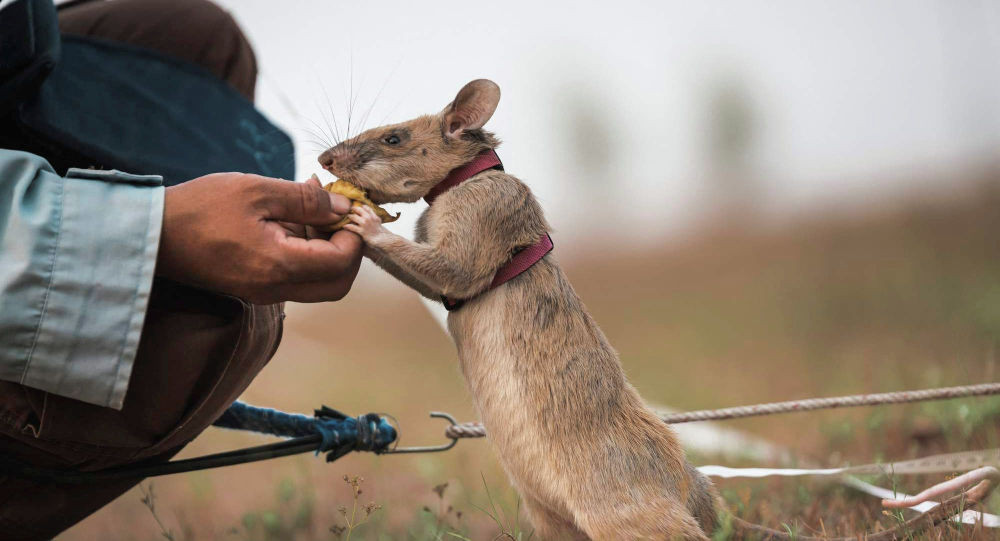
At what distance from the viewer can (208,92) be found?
91.0 inches

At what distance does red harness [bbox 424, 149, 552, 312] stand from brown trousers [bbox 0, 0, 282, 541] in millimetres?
468

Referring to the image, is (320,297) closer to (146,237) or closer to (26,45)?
(146,237)

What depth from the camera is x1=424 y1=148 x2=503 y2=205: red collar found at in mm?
1832

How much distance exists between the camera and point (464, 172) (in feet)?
6.04

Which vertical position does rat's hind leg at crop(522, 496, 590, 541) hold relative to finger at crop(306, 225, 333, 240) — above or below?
below

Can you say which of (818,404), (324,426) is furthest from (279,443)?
(818,404)

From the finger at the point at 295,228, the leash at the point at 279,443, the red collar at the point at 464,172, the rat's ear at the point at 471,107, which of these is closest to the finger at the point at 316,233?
the finger at the point at 295,228

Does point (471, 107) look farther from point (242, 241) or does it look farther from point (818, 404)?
point (818, 404)

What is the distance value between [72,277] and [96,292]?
45mm

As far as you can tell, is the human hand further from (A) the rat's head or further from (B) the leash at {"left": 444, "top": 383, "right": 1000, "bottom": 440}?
(B) the leash at {"left": 444, "top": 383, "right": 1000, "bottom": 440}

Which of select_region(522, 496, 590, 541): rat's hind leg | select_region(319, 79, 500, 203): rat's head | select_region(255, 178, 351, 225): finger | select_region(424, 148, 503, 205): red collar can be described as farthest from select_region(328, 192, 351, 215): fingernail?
select_region(522, 496, 590, 541): rat's hind leg

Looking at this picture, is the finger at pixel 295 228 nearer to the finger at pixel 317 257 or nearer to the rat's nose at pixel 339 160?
the finger at pixel 317 257

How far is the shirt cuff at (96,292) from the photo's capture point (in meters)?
1.25

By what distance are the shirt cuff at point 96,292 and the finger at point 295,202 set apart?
0.18m
